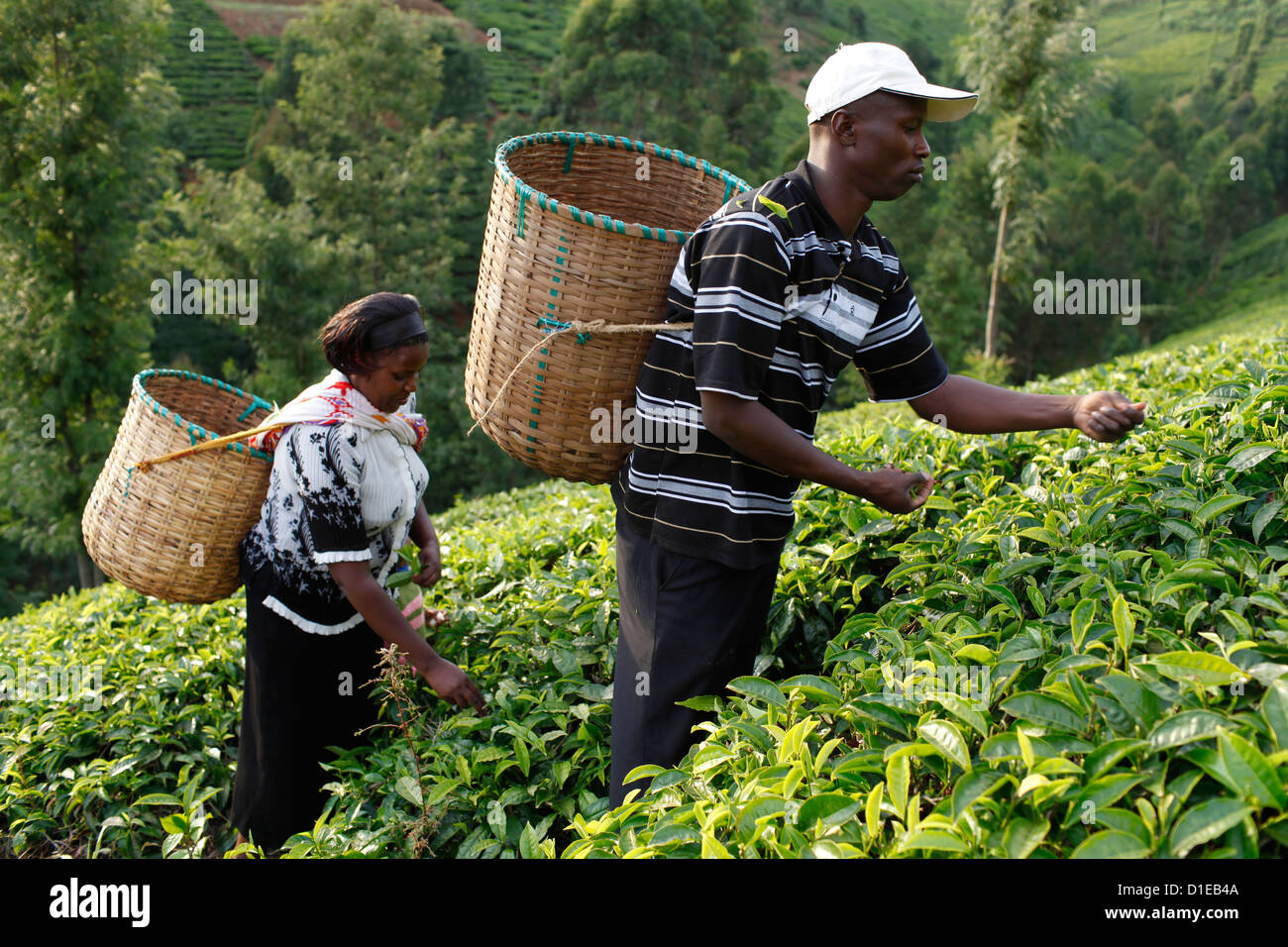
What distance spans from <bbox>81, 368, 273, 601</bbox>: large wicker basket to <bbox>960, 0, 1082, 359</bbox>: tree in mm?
19221

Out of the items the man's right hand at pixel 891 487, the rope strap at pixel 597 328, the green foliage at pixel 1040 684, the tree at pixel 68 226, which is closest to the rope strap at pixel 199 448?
the rope strap at pixel 597 328

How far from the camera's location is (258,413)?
3627 mm

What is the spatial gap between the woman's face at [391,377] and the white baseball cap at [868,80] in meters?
1.17

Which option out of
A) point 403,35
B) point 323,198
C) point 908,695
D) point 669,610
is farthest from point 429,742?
point 403,35

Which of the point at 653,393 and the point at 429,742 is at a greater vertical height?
the point at 653,393

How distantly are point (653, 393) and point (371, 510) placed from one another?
950 mm

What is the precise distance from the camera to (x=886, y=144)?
2.05 m

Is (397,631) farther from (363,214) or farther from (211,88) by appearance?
(211,88)

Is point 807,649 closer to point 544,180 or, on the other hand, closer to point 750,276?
point 750,276

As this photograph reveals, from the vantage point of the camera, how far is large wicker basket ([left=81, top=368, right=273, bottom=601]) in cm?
288

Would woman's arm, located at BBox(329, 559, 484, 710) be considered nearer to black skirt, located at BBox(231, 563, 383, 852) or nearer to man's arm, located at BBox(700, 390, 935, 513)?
black skirt, located at BBox(231, 563, 383, 852)

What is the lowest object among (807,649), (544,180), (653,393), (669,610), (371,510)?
(807,649)

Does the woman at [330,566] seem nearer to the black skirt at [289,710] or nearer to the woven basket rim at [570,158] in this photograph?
the black skirt at [289,710]
